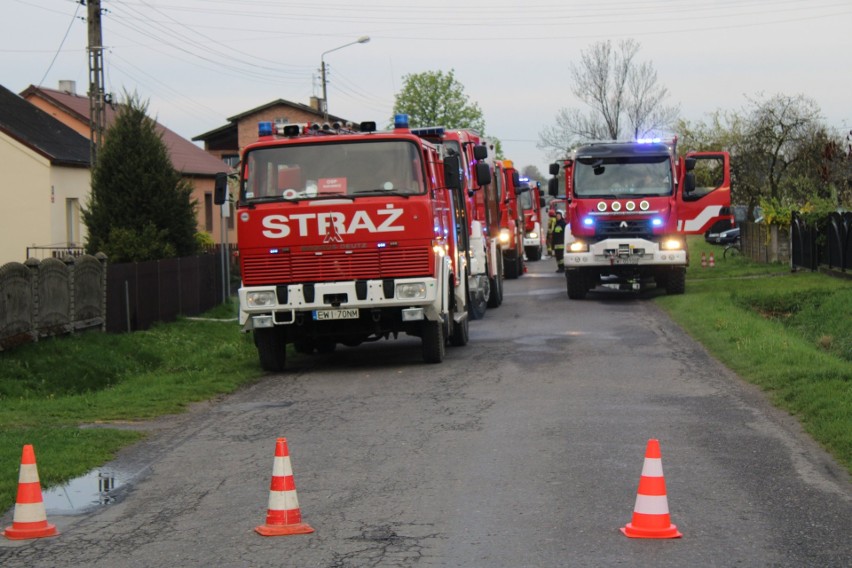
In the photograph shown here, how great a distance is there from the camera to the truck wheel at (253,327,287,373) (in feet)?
52.2

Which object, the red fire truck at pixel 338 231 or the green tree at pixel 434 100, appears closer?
the red fire truck at pixel 338 231

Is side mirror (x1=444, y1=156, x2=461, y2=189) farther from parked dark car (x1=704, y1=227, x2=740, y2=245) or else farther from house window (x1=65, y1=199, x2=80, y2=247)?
parked dark car (x1=704, y1=227, x2=740, y2=245)

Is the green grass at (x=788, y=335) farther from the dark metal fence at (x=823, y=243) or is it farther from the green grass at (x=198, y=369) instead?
the dark metal fence at (x=823, y=243)

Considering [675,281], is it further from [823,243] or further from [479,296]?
[479,296]

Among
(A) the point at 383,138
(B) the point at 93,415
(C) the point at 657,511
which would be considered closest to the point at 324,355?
(A) the point at 383,138

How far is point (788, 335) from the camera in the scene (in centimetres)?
1759

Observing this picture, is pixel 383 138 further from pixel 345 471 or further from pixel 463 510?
pixel 463 510

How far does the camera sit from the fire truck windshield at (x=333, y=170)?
1539 cm

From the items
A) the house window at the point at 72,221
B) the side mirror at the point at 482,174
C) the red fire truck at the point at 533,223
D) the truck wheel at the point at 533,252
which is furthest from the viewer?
the truck wheel at the point at 533,252

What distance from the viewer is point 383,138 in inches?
610

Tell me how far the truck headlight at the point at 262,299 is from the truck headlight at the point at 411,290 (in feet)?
5.19

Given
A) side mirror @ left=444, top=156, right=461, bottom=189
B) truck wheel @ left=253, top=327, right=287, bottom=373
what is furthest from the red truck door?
truck wheel @ left=253, top=327, right=287, bottom=373

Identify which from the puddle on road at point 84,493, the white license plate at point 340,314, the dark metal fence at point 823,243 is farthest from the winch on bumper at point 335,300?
the dark metal fence at point 823,243

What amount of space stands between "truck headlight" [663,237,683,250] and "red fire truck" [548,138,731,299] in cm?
2
